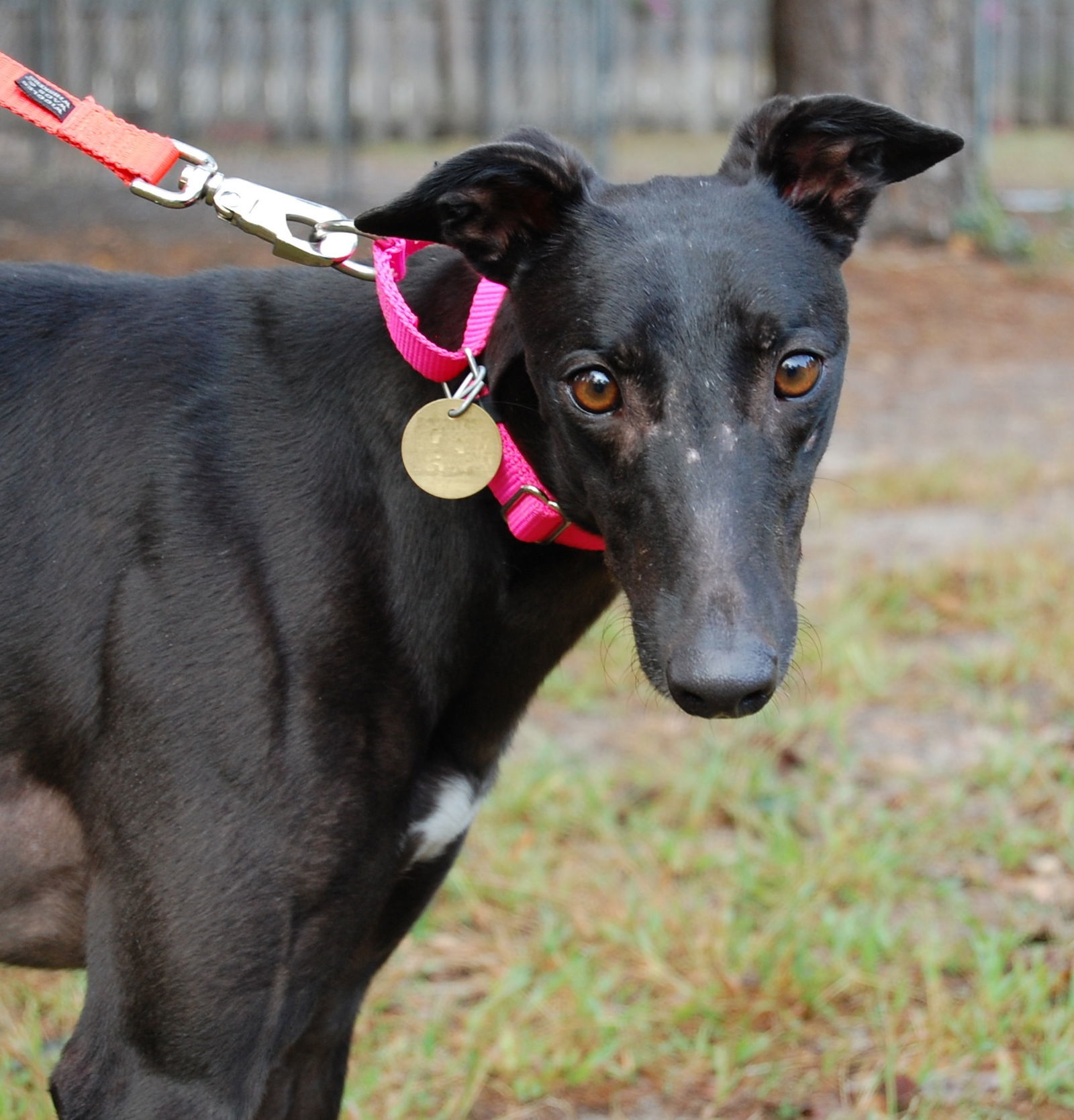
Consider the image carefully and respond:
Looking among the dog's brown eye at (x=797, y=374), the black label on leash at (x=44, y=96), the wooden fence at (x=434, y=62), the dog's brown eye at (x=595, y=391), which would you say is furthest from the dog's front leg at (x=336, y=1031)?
the wooden fence at (x=434, y=62)

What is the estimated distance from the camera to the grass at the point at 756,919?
2801 mm

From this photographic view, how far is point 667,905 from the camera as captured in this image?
3.23 meters

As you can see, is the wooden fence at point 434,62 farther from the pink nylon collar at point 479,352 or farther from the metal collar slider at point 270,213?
the pink nylon collar at point 479,352

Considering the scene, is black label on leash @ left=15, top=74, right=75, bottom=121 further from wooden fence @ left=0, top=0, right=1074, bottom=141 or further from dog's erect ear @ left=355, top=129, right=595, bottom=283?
wooden fence @ left=0, top=0, right=1074, bottom=141

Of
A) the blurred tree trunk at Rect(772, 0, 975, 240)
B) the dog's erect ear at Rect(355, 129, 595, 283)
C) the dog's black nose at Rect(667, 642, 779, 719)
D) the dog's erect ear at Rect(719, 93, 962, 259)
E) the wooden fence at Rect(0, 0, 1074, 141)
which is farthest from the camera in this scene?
the wooden fence at Rect(0, 0, 1074, 141)

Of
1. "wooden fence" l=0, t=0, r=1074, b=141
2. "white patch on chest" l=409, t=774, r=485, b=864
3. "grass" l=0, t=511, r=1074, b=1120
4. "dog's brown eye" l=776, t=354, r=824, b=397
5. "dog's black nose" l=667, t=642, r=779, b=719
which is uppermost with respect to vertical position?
"dog's brown eye" l=776, t=354, r=824, b=397

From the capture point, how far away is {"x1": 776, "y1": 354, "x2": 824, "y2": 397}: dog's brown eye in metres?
1.92

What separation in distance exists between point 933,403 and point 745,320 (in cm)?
557

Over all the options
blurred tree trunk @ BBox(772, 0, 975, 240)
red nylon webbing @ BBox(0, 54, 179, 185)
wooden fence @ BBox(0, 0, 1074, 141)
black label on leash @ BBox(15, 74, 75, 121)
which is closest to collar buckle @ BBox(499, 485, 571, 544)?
red nylon webbing @ BBox(0, 54, 179, 185)

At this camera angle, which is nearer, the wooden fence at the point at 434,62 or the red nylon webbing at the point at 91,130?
the red nylon webbing at the point at 91,130

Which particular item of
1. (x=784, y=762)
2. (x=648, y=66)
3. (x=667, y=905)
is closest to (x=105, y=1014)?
(x=667, y=905)

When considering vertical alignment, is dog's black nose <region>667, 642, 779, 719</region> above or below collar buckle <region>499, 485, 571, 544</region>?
above

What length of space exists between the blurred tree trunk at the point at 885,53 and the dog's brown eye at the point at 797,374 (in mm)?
6908

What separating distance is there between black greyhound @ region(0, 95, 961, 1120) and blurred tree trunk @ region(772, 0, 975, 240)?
22.3 feet
